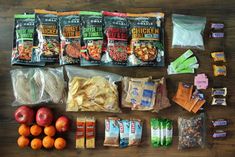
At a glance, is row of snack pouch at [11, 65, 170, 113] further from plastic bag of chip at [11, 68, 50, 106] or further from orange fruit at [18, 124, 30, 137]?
orange fruit at [18, 124, 30, 137]

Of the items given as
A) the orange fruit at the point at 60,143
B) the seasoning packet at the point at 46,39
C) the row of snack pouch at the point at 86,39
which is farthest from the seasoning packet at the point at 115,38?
the orange fruit at the point at 60,143

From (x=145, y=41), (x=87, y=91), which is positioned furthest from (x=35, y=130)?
(x=145, y=41)

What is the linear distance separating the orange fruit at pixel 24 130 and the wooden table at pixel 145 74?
0.07 meters

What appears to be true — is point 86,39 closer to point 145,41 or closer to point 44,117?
point 145,41

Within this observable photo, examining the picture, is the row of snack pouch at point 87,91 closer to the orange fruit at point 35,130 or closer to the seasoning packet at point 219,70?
the orange fruit at point 35,130

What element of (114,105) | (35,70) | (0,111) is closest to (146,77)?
(114,105)

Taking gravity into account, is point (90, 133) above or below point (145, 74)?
below

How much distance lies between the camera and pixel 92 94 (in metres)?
1.99

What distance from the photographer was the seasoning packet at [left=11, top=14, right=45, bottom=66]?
203cm

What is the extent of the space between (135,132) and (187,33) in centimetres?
64

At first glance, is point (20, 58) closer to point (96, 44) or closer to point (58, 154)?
point (96, 44)

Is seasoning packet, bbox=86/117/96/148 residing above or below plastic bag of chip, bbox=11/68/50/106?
below

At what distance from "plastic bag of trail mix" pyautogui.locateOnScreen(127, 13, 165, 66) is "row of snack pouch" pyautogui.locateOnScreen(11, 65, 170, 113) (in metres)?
0.11

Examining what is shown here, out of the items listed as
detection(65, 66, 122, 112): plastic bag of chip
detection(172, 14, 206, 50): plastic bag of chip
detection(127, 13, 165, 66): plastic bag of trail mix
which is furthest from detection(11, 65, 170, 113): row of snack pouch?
detection(172, 14, 206, 50): plastic bag of chip
